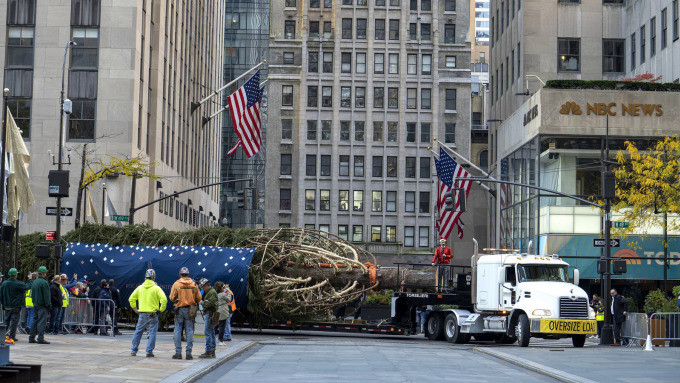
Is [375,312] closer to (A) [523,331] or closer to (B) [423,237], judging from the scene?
(A) [523,331]

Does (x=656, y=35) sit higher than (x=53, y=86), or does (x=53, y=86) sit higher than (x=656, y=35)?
(x=656, y=35)

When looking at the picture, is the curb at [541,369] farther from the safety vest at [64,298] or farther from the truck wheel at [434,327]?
the safety vest at [64,298]

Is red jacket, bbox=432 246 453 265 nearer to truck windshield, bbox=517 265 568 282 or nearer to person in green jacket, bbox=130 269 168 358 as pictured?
truck windshield, bbox=517 265 568 282

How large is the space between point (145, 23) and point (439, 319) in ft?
105

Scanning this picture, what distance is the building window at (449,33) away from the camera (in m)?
106

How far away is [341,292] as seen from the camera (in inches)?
1459

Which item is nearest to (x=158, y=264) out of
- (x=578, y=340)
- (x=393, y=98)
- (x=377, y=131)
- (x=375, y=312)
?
(x=375, y=312)

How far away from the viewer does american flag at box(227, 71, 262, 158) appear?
5272 centimetres

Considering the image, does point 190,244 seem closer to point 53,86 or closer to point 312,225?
point 53,86

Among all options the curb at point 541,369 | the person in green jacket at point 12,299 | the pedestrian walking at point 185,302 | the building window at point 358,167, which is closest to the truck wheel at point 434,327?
the curb at point 541,369

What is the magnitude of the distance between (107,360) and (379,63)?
8399 cm

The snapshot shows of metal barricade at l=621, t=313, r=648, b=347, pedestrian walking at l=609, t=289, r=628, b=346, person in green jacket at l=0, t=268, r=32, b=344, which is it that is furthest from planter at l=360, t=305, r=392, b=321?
person in green jacket at l=0, t=268, r=32, b=344

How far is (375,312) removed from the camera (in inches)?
1663

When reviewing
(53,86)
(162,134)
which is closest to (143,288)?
(53,86)
